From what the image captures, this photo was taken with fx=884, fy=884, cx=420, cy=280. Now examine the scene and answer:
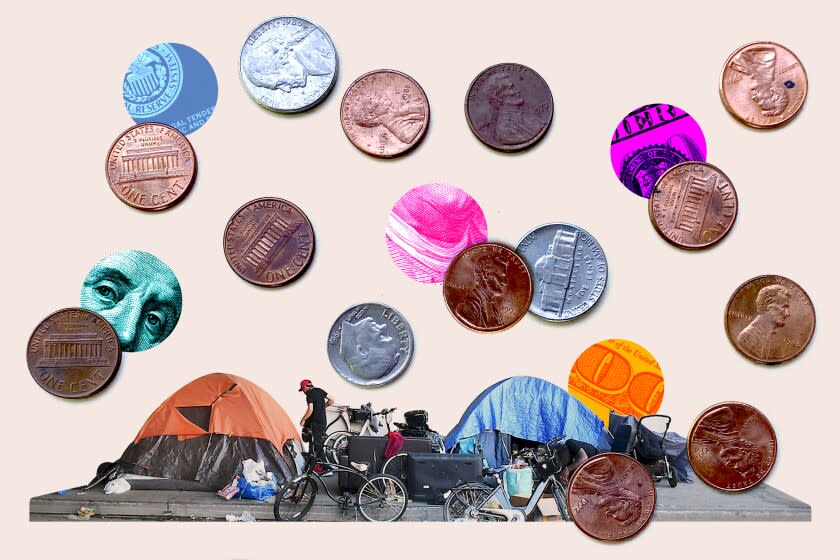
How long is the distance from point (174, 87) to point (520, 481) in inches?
154

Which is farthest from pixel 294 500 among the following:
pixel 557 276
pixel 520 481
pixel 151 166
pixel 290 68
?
pixel 290 68

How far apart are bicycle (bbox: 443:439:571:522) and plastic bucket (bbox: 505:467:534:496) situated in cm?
4

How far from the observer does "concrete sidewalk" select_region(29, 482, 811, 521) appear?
6.27m

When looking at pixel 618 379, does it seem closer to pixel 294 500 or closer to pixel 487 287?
pixel 487 287

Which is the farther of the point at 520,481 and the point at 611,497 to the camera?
the point at 520,481

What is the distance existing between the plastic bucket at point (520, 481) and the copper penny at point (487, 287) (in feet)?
3.49

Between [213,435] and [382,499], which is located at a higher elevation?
[213,435]

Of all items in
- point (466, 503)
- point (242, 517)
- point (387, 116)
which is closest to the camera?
point (242, 517)

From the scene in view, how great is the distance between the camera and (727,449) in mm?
6629

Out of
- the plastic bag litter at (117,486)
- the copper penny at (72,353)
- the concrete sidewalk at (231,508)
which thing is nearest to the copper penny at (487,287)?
the concrete sidewalk at (231,508)

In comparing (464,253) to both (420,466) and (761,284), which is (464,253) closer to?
(420,466)

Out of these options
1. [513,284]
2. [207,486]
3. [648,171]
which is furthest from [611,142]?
[207,486]

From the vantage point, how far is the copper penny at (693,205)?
665 cm

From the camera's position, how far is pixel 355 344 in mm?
6578
